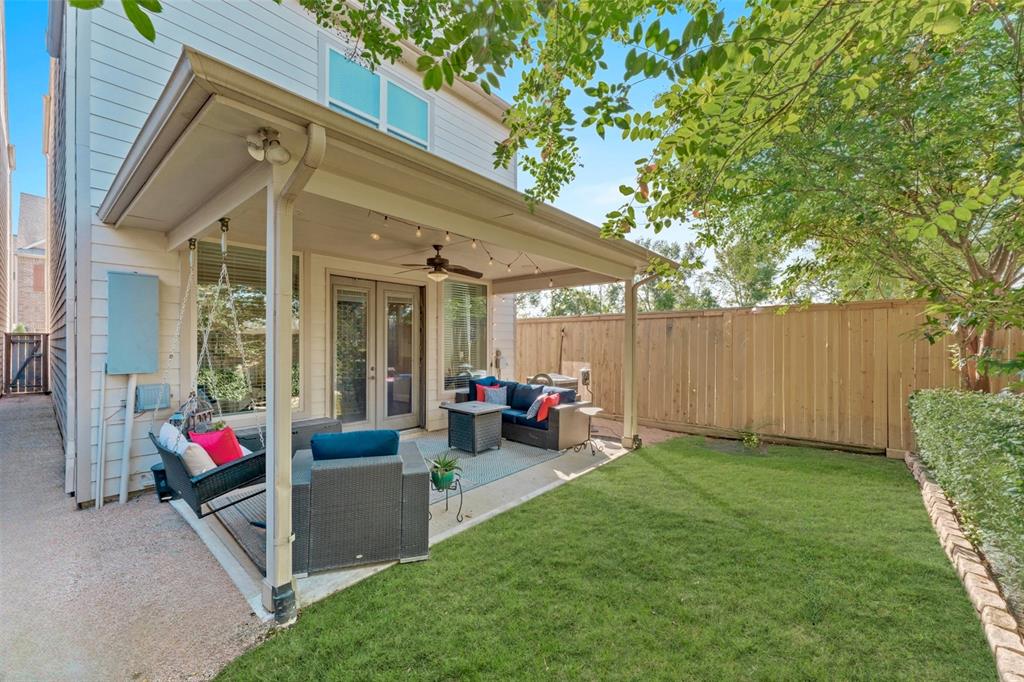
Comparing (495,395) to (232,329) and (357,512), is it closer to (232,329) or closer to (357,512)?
(232,329)

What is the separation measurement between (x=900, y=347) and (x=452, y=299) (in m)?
6.35

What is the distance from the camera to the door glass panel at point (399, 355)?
21.9 feet

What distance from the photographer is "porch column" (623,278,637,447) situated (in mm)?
6020

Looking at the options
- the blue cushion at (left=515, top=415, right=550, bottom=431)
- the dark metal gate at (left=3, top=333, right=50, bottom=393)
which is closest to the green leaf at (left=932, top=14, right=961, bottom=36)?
the blue cushion at (left=515, top=415, right=550, bottom=431)

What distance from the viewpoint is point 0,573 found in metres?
2.78

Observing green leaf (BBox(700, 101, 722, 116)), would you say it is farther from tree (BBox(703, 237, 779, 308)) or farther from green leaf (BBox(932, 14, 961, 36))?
tree (BBox(703, 237, 779, 308))

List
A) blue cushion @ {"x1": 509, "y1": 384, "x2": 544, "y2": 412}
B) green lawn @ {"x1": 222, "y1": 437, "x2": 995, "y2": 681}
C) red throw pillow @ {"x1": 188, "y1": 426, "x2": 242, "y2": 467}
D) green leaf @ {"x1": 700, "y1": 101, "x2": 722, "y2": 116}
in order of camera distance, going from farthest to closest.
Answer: blue cushion @ {"x1": 509, "y1": 384, "x2": 544, "y2": 412} < red throw pillow @ {"x1": 188, "y1": 426, "x2": 242, "y2": 467} < green lawn @ {"x1": 222, "y1": 437, "x2": 995, "y2": 681} < green leaf @ {"x1": 700, "y1": 101, "x2": 722, "y2": 116}

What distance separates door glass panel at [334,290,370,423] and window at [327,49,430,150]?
2.40 meters

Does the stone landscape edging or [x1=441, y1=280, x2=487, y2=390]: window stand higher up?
[x1=441, y1=280, x2=487, y2=390]: window

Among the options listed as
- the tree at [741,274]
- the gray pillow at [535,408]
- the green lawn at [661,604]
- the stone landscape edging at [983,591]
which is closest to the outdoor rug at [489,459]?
the gray pillow at [535,408]

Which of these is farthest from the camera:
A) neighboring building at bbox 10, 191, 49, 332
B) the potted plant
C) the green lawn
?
neighboring building at bbox 10, 191, 49, 332

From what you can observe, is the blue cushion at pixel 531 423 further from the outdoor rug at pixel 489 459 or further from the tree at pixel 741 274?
the tree at pixel 741 274

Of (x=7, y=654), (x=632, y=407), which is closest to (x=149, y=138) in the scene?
(x=7, y=654)

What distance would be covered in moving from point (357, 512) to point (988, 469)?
3.94m
